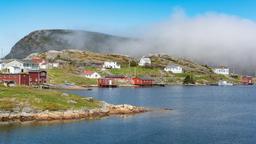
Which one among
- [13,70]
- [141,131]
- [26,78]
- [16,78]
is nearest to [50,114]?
[141,131]

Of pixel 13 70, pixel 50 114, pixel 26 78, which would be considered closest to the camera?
pixel 50 114

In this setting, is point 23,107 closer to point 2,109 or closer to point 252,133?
point 2,109

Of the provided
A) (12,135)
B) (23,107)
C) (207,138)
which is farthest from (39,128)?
(207,138)

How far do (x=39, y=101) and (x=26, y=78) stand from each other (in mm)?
81582

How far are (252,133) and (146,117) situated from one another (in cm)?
2484

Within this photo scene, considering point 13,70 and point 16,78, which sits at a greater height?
point 13,70

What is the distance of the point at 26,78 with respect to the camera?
172750 millimetres

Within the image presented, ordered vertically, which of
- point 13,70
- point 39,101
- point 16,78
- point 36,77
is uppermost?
point 13,70

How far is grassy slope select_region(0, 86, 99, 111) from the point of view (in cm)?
9081

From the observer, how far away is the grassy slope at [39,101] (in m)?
90.8

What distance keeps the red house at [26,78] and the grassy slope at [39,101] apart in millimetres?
67829

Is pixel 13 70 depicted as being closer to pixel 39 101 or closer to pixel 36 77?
Answer: pixel 36 77

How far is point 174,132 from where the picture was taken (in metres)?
79.9

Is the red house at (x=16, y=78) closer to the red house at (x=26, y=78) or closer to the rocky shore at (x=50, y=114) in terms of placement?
the red house at (x=26, y=78)
